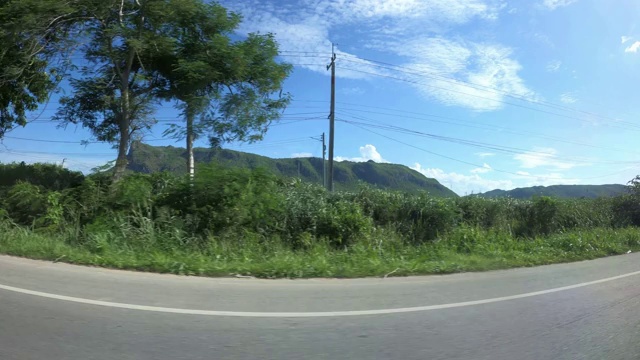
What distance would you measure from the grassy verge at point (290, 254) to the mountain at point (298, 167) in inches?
139

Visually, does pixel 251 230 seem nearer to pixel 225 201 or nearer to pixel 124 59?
pixel 225 201

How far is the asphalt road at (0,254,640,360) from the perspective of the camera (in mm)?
4566

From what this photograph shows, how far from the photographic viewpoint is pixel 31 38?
14.8m

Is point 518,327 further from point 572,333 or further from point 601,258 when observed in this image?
point 601,258

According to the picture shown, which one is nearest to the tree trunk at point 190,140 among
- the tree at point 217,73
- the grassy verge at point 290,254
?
the tree at point 217,73

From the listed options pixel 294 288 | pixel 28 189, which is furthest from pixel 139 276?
pixel 28 189

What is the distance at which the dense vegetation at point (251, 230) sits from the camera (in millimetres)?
9773

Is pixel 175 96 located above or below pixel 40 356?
above

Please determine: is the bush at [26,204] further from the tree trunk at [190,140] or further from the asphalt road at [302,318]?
the asphalt road at [302,318]

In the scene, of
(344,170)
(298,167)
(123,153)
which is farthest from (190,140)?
(344,170)

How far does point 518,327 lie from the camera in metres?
5.61

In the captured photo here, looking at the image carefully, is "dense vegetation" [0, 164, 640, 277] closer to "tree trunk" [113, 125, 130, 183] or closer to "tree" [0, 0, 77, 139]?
"tree trunk" [113, 125, 130, 183]

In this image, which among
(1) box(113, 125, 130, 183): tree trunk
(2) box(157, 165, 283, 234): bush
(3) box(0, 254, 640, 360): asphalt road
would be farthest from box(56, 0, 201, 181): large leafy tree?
(3) box(0, 254, 640, 360): asphalt road

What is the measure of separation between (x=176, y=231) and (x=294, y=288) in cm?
539
